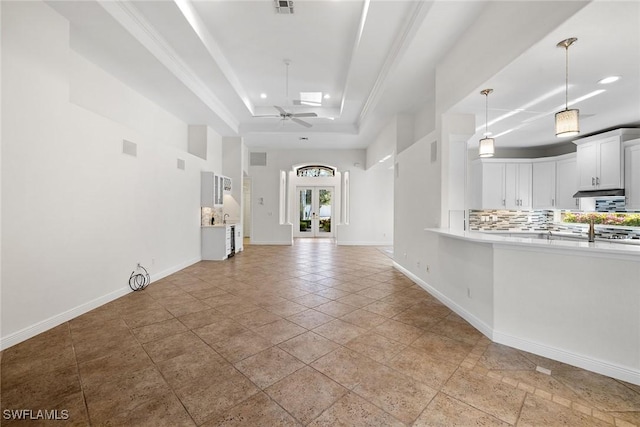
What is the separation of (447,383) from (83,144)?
4.60 meters

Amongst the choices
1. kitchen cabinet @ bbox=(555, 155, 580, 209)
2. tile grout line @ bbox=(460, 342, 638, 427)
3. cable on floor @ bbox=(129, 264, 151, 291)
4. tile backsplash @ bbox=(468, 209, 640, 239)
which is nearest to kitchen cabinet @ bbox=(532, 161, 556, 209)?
kitchen cabinet @ bbox=(555, 155, 580, 209)

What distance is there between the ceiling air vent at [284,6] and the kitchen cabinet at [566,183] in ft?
21.7

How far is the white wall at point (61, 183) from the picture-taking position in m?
2.49

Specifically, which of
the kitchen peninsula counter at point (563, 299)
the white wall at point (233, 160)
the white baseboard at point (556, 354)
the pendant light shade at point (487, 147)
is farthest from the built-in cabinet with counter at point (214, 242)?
the pendant light shade at point (487, 147)

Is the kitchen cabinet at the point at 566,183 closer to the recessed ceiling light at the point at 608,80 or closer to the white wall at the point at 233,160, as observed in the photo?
the recessed ceiling light at the point at 608,80

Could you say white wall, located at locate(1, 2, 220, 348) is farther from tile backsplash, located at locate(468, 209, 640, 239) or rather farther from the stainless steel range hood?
the stainless steel range hood

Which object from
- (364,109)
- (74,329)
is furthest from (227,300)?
(364,109)

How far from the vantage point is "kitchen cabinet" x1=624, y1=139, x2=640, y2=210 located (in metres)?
4.42

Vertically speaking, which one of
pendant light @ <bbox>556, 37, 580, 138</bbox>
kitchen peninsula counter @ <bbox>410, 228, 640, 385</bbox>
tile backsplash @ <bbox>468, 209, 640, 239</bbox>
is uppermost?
pendant light @ <bbox>556, 37, 580, 138</bbox>

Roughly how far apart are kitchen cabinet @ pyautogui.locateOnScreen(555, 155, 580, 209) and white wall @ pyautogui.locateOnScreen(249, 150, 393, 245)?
4.61m

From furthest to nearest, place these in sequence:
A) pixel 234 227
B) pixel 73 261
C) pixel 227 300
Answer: pixel 234 227 < pixel 227 300 < pixel 73 261

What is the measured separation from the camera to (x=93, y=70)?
12.7 ft

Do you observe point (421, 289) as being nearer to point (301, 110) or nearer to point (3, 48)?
point (301, 110)

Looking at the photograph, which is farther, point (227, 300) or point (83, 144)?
point (227, 300)
